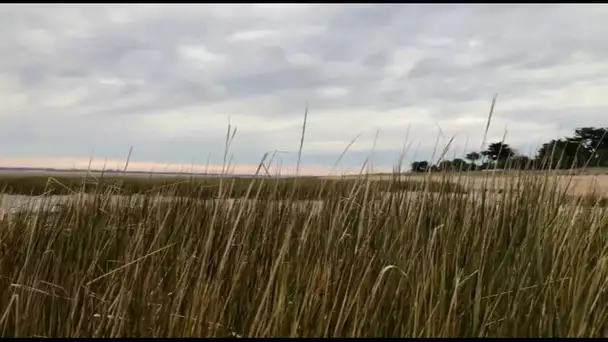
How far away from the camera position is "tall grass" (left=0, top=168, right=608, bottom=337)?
2324mm

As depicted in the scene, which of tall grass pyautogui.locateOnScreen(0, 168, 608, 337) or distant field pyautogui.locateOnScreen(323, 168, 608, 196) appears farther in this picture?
distant field pyautogui.locateOnScreen(323, 168, 608, 196)

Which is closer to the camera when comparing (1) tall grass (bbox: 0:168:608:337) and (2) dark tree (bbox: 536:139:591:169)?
(1) tall grass (bbox: 0:168:608:337)

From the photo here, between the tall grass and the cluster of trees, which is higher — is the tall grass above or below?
below

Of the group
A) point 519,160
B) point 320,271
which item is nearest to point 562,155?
point 519,160

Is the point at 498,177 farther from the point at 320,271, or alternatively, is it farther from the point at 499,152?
the point at 320,271

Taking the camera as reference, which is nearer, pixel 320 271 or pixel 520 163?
pixel 320 271

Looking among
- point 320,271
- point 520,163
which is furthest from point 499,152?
point 320,271

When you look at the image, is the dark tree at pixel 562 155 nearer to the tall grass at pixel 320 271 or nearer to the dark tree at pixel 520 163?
the dark tree at pixel 520 163

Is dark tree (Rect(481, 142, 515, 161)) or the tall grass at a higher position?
dark tree (Rect(481, 142, 515, 161))

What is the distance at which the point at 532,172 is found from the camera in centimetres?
429

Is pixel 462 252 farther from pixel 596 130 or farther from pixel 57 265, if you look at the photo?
pixel 596 130

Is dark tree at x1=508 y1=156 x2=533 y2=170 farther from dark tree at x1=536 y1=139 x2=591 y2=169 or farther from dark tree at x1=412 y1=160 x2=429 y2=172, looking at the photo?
dark tree at x1=412 y1=160 x2=429 y2=172

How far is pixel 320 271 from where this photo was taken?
103 inches

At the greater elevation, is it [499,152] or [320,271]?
[499,152]
